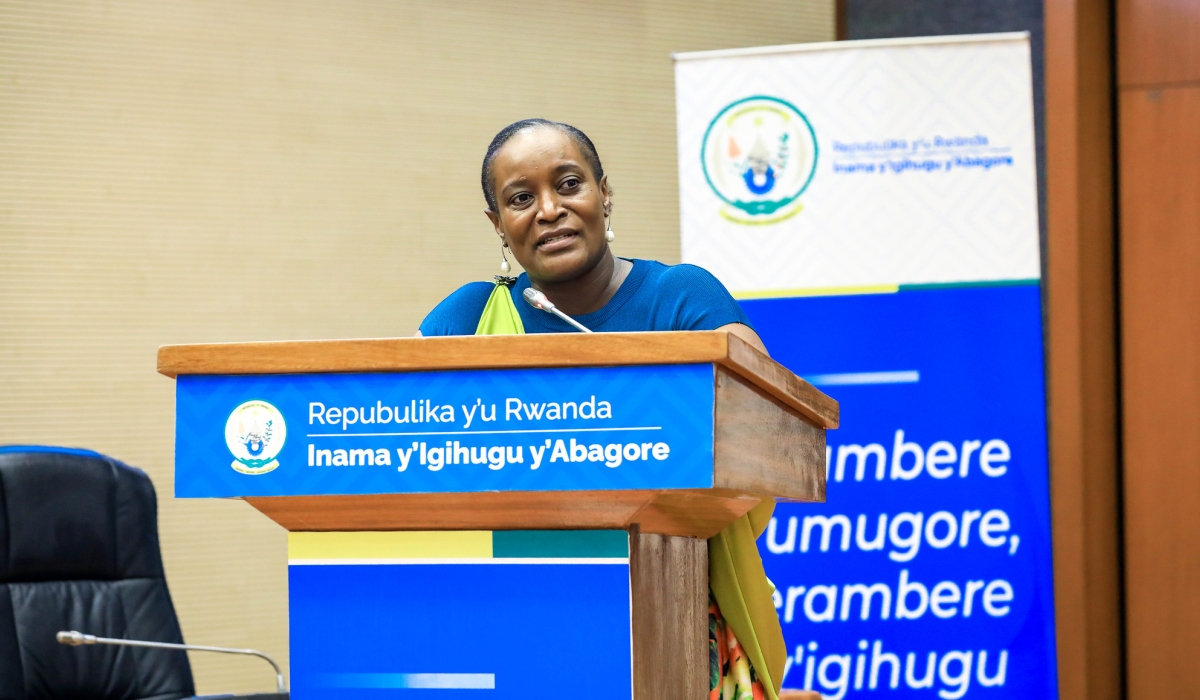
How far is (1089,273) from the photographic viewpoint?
335 centimetres

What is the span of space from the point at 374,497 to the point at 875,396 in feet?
7.62

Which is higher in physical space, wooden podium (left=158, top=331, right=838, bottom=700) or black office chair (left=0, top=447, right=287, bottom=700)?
wooden podium (left=158, top=331, right=838, bottom=700)

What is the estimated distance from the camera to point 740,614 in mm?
1252

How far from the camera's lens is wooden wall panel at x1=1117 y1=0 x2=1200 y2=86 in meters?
3.29

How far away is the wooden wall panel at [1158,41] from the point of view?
3.29 metres

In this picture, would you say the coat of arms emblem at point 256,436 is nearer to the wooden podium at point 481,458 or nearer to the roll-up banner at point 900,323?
the wooden podium at point 481,458

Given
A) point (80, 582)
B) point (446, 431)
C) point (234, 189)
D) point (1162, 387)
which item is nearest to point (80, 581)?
point (80, 582)

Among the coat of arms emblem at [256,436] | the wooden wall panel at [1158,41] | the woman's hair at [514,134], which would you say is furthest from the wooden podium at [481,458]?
the wooden wall panel at [1158,41]

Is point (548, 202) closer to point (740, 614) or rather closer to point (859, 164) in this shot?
point (740, 614)

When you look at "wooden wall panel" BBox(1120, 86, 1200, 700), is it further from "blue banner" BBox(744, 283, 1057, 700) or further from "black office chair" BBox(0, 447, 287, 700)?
"black office chair" BBox(0, 447, 287, 700)

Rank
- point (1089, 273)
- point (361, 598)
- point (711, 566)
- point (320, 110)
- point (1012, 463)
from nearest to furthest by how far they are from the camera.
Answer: point (361, 598), point (711, 566), point (1012, 463), point (1089, 273), point (320, 110)

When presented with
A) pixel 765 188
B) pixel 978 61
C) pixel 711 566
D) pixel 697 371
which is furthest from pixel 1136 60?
pixel 697 371

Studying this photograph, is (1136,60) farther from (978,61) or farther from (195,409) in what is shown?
(195,409)

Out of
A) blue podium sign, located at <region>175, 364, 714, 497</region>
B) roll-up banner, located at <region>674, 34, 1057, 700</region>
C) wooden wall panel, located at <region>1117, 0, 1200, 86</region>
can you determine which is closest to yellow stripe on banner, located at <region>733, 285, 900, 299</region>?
roll-up banner, located at <region>674, 34, 1057, 700</region>
